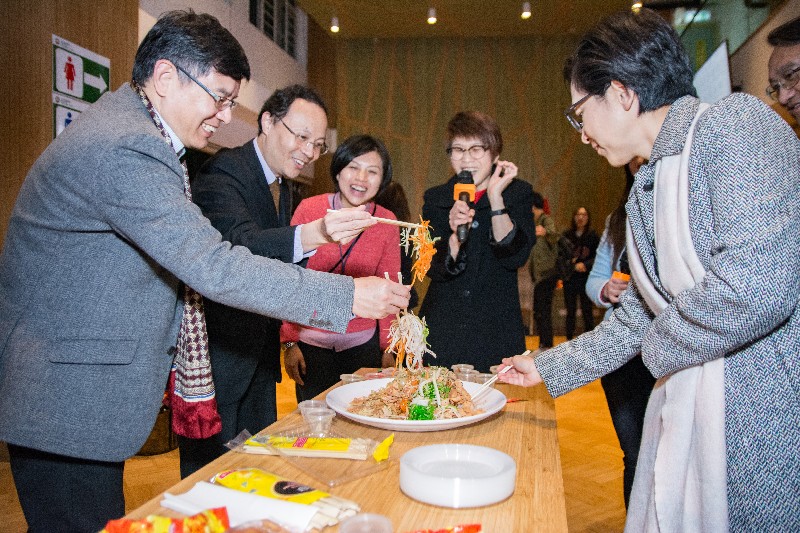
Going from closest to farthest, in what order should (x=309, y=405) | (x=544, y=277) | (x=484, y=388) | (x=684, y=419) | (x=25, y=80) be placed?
1. (x=684, y=419)
2. (x=309, y=405)
3. (x=484, y=388)
4. (x=25, y=80)
5. (x=544, y=277)

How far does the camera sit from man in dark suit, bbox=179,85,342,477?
1846 mm

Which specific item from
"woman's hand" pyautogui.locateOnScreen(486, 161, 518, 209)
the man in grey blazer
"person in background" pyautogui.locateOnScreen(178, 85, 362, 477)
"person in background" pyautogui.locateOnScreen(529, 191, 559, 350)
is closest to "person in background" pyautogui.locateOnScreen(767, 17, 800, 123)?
"woman's hand" pyautogui.locateOnScreen(486, 161, 518, 209)

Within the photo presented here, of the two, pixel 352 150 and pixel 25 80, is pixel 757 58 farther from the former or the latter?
pixel 25 80

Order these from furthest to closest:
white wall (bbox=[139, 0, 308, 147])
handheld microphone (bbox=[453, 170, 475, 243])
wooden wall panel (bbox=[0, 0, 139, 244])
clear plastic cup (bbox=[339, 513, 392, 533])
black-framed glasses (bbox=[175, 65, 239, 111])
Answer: white wall (bbox=[139, 0, 308, 147]) < wooden wall panel (bbox=[0, 0, 139, 244]) < handheld microphone (bbox=[453, 170, 475, 243]) < black-framed glasses (bbox=[175, 65, 239, 111]) < clear plastic cup (bbox=[339, 513, 392, 533])

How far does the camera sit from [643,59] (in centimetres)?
129

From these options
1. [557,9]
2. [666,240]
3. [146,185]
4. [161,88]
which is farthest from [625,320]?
[557,9]

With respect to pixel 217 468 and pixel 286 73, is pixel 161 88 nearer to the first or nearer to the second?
pixel 217 468

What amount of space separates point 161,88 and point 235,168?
1.64ft

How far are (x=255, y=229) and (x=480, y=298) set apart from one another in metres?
1.00

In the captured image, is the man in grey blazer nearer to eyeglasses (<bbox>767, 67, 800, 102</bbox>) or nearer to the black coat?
the black coat

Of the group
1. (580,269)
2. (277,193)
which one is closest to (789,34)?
(277,193)

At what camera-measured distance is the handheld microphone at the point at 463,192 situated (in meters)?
2.43

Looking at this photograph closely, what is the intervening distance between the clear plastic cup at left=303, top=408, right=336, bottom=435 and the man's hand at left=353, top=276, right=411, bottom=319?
0.80 feet

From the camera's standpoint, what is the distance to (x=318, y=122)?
221 centimetres
